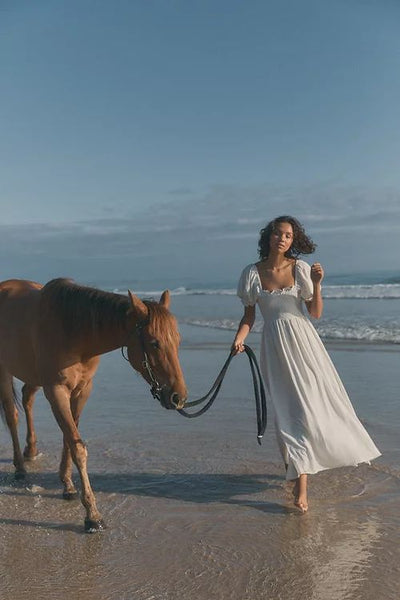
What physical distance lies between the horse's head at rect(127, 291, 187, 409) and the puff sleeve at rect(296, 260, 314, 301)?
1.07 meters

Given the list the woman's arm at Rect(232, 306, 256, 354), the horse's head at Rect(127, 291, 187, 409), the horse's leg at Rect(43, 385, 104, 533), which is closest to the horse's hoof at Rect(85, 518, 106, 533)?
the horse's leg at Rect(43, 385, 104, 533)

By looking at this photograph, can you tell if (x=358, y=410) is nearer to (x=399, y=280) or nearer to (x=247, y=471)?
(x=247, y=471)

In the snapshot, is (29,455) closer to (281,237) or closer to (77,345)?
(77,345)

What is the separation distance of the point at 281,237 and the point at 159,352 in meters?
1.28

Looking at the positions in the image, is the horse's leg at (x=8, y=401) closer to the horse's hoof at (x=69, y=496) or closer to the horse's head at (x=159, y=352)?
the horse's hoof at (x=69, y=496)

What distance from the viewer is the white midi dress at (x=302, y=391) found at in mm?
4047

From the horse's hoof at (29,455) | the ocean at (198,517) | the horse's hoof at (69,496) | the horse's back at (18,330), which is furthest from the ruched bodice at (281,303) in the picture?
→ the horse's hoof at (29,455)

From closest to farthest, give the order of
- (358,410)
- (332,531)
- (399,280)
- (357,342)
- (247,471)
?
(332,531)
(247,471)
(358,410)
(357,342)
(399,280)

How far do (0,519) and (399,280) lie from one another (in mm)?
35103

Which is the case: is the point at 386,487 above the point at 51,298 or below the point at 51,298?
below

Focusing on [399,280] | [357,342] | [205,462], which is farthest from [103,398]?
[399,280]

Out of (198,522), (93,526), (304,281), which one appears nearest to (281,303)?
(304,281)

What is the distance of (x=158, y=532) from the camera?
3.69 metres

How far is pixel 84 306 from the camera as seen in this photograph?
4.09 meters
